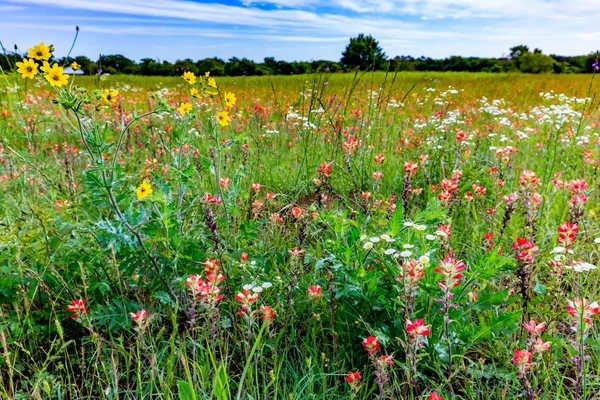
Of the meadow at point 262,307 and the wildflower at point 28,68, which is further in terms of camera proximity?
the wildflower at point 28,68

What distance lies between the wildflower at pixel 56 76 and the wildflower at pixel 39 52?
62 millimetres

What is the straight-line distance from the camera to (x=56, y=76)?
165 cm

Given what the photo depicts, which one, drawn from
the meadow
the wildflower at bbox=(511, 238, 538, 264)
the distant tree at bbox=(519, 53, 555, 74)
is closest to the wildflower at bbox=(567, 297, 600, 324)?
the meadow

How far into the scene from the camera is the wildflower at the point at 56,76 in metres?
1.61

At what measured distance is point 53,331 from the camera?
6.45 ft

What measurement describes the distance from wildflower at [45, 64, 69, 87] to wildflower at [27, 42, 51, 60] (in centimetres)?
6

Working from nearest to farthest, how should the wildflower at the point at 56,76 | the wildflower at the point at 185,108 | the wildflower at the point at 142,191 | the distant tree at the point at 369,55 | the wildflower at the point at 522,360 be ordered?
1. the wildflower at the point at 522,360
2. the wildflower at the point at 56,76
3. the wildflower at the point at 142,191
4. the wildflower at the point at 185,108
5. the distant tree at the point at 369,55

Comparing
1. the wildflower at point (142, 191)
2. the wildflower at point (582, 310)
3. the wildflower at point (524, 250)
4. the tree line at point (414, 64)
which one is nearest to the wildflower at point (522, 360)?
the wildflower at point (582, 310)

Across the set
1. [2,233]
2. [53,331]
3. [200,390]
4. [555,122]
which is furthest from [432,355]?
[555,122]

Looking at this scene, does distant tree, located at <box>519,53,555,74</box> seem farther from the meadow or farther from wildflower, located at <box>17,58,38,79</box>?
wildflower, located at <box>17,58,38,79</box>

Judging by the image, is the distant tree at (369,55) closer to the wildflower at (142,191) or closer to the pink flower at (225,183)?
the pink flower at (225,183)

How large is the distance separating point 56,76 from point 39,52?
0.47 ft

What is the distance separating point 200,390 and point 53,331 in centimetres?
93

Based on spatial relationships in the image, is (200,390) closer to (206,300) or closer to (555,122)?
(206,300)
